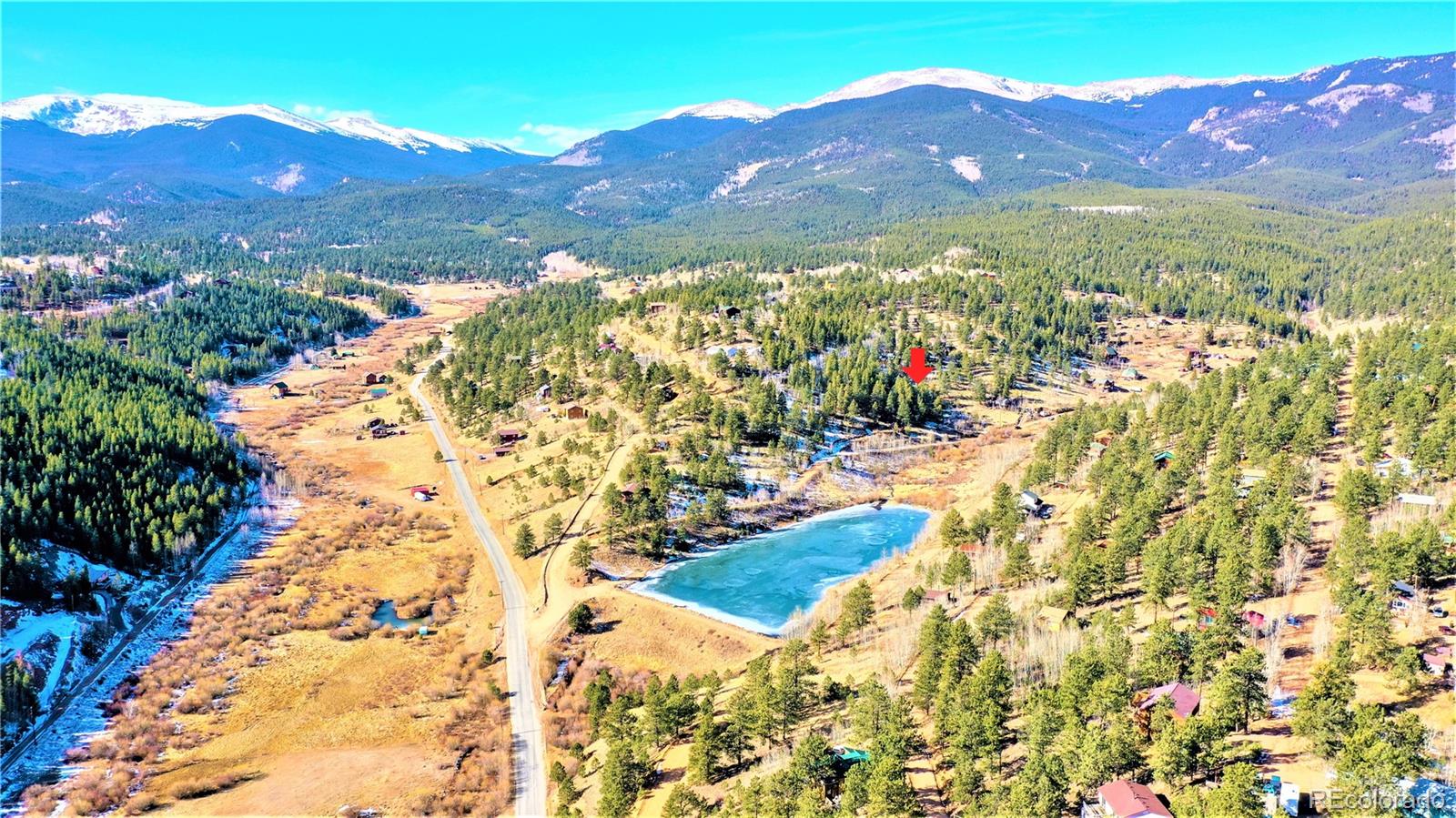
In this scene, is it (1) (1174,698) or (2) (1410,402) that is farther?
(2) (1410,402)

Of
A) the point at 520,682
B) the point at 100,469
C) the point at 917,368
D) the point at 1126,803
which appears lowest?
the point at 520,682

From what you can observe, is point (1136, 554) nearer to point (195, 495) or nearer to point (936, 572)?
point (936, 572)

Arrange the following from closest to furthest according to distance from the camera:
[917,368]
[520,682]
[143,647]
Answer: [520,682], [143,647], [917,368]

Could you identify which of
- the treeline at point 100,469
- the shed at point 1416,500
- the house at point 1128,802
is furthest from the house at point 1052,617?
the treeline at point 100,469

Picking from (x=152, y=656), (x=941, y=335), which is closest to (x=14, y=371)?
(x=152, y=656)

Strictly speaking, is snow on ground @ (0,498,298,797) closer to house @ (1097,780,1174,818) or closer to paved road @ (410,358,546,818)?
paved road @ (410,358,546,818)

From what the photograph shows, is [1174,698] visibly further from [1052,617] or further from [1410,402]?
[1410,402]

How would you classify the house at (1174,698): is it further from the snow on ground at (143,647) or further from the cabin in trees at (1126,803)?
the snow on ground at (143,647)

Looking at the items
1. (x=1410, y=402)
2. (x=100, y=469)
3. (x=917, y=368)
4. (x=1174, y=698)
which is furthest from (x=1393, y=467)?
(x=100, y=469)

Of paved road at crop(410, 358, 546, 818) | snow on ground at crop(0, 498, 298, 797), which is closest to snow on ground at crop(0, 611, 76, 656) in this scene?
snow on ground at crop(0, 498, 298, 797)
